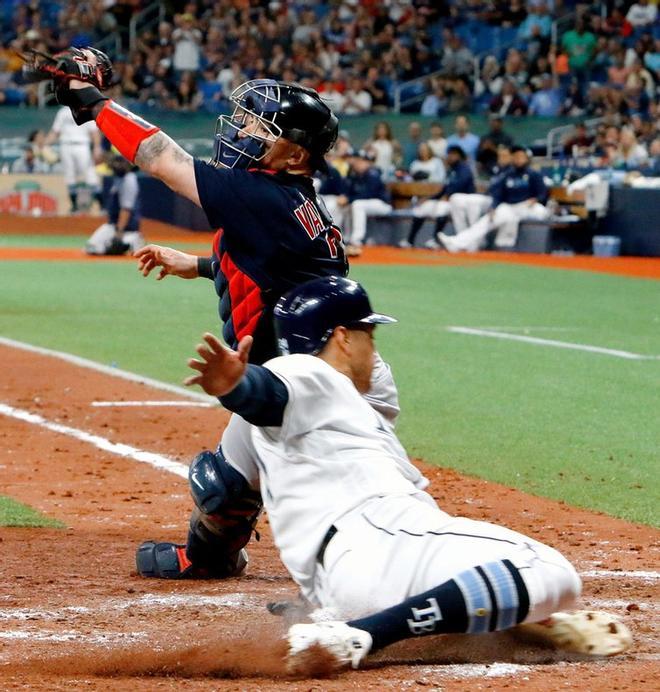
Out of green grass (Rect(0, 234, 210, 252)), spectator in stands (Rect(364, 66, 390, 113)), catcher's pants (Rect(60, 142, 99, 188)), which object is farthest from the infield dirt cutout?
spectator in stands (Rect(364, 66, 390, 113))

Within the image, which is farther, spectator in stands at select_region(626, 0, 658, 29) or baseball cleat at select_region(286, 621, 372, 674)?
spectator in stands at select_region(626, 0, 658, 29)

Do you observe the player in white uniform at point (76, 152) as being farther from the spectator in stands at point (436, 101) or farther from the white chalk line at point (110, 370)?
the white chalk line at point (110, 370)

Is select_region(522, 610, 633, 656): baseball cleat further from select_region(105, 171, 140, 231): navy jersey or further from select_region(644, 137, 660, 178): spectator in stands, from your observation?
select_region(644, 137, 660, 178): spectator in stands

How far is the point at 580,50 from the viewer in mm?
27359

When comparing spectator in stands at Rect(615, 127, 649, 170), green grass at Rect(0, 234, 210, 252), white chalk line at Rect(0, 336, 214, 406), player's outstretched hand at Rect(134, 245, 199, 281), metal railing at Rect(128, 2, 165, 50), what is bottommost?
green grass at Rect(0, 234, 210, 252)

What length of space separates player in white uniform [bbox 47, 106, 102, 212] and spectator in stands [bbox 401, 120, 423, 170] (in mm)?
5722

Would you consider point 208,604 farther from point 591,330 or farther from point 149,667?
point 591,330

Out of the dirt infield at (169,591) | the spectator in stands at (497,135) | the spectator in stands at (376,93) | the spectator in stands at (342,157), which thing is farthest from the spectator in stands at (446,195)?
the dirt infield at (169,591)

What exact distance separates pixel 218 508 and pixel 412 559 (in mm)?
1058

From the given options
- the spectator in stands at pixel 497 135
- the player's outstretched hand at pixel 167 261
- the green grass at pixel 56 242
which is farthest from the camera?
the spectator in stands at pixel 497 135

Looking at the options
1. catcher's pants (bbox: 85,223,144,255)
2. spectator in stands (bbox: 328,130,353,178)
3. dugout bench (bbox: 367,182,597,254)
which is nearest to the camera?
catcher's pants (bbox: 85,223,144,255)

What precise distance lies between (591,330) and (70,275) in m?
7.14

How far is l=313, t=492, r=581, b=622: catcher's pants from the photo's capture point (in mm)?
3609

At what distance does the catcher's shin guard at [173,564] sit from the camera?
4758mm
